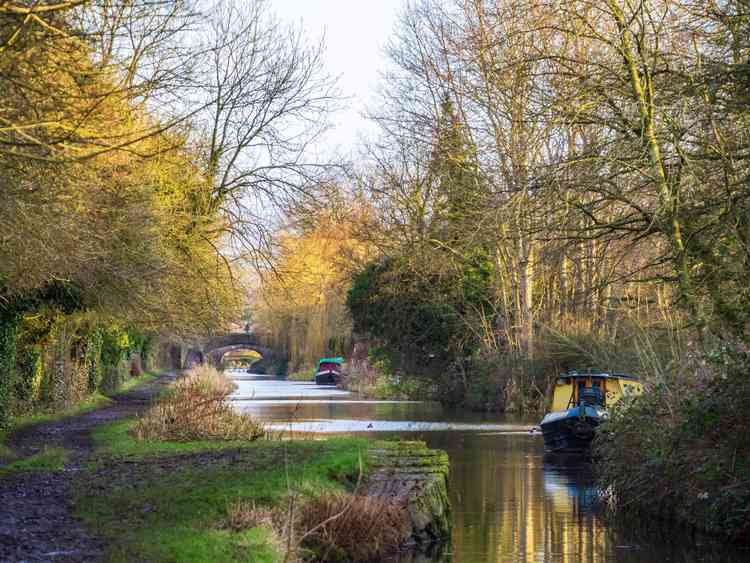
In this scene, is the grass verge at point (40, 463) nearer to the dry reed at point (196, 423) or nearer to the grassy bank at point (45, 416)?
the grassy bank at point (45, 416)

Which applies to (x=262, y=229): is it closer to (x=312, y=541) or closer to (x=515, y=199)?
(x=515, y=199)

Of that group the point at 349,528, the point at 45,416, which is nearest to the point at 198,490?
the point at 349,528

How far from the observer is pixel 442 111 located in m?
41.8

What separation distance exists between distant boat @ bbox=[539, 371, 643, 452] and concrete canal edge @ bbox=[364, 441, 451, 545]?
11.3m

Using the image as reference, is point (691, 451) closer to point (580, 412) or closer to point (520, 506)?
point (520, 506)

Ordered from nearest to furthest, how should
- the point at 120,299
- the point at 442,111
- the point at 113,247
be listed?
the point at 113,247
the point at 120,299
the point at 442,111

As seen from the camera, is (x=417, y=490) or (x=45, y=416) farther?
(x=45, y=416)

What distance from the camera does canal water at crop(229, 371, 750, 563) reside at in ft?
52.1

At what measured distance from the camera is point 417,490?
53.0 ft

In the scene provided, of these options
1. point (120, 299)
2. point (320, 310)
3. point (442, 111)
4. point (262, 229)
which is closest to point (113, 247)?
point (120, 299)

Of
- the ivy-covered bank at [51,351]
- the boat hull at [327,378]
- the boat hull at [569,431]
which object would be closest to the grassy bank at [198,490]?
the ivy-covered bank at [51,351]

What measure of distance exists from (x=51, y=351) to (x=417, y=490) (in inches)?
851

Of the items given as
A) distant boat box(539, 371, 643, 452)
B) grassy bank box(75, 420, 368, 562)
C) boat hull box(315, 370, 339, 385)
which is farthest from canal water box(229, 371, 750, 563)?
boat hull box(315, 370, 339, 385)

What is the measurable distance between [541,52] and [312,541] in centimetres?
895
